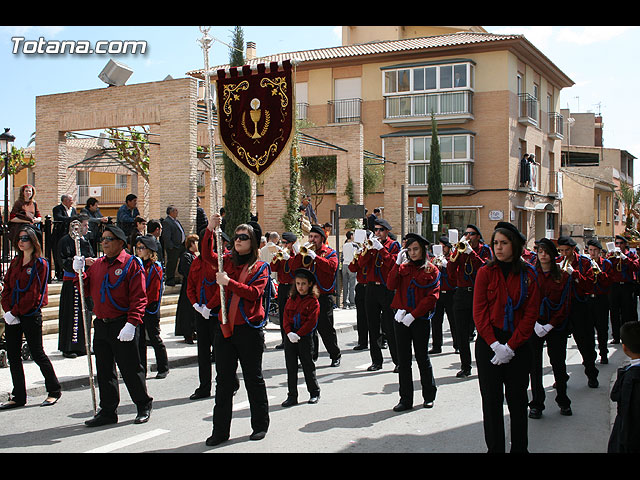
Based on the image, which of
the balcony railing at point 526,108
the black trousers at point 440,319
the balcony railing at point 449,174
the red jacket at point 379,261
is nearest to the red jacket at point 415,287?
Answer: the red jacket at point 379,261

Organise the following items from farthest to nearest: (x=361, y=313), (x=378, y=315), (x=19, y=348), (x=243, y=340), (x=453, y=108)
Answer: (x=453, y=108), (x=361, y=313), (x=378, y=315), (x=19, y=348), (x=243, y=340)

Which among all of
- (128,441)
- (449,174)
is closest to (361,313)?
(128,441)

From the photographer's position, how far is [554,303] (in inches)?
287

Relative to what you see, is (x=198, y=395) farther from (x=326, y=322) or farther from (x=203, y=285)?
(x=326, y=322)

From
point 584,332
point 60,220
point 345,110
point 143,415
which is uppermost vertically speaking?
point 345,110

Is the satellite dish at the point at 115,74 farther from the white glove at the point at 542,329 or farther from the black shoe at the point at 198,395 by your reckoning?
the white glove at the point at 542,329

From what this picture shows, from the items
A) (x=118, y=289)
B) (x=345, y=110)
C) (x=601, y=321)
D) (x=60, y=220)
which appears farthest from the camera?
(x=345, y=110)

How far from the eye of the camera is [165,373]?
9.29 meters

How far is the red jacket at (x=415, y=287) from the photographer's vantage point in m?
7.47

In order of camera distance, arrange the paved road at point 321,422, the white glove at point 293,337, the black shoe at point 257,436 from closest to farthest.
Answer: the paved road at point 321,422 → the black shoe at point 257,436 → the white glove at point 293,337

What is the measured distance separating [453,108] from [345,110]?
18.9 ft

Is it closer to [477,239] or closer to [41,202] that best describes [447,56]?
[41,202]

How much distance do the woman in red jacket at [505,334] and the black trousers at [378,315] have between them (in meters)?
3.97
